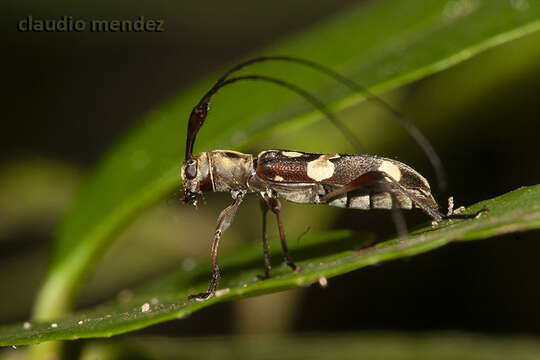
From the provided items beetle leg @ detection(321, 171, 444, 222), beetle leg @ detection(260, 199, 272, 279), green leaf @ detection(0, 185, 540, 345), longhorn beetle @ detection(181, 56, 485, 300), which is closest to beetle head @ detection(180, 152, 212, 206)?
longhorn beetle @ detection(181, 56, 485, 300)

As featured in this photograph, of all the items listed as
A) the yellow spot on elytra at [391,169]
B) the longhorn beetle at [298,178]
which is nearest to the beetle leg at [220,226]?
the longhorn beetle at [298,178]

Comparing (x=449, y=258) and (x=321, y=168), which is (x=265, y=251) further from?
(x=449, y=258)

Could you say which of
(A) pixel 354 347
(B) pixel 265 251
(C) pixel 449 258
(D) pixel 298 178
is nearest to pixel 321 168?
(D) pixel 298 178

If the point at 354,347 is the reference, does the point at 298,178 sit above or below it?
above

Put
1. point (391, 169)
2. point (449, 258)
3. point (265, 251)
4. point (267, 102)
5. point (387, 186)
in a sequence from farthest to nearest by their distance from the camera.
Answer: point (449, 258)
point (267, 102)
point (265, 251)
point (391, 169)
point (387, 186)

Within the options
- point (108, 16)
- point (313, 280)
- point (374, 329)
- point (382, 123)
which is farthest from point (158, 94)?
point (313, 280)

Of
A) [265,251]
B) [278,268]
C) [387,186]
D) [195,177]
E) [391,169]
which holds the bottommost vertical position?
[278,268]

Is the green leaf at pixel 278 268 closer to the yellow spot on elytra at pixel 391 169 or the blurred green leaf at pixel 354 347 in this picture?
the yellow spot on elytra at pixel 391 169
